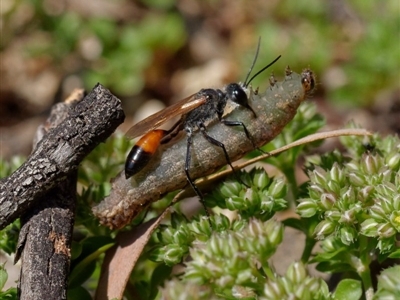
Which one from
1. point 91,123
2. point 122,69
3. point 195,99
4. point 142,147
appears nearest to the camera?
point 91,123

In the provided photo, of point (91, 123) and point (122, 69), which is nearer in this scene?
point (91, 123)

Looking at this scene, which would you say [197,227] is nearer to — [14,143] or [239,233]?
[239,233]

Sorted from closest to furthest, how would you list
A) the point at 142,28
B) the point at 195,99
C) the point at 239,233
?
the point at 239,233
the point at 195,99
the point at 142,28

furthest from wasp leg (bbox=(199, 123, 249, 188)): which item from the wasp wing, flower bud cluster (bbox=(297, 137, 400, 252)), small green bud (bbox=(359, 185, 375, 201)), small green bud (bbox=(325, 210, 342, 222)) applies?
small green bud (bbox=(359, 185, 375, 201))

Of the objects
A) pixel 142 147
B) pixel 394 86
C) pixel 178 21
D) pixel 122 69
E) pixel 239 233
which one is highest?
pixel 178 21

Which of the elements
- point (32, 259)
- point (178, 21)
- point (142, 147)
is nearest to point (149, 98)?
point (178, 21)

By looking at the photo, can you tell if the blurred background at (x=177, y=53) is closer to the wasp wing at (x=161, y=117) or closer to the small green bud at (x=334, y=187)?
the wasp wing at (x=161, y=117)

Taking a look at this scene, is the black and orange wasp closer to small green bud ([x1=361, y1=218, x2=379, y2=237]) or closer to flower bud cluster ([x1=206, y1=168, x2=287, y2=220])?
flower bud cluster ([x1=206, y1=168, x2=287, y2=220])

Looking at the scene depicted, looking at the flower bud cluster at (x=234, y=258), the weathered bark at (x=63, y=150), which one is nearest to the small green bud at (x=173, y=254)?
the flower bud cluster at (x=234, y=258)
